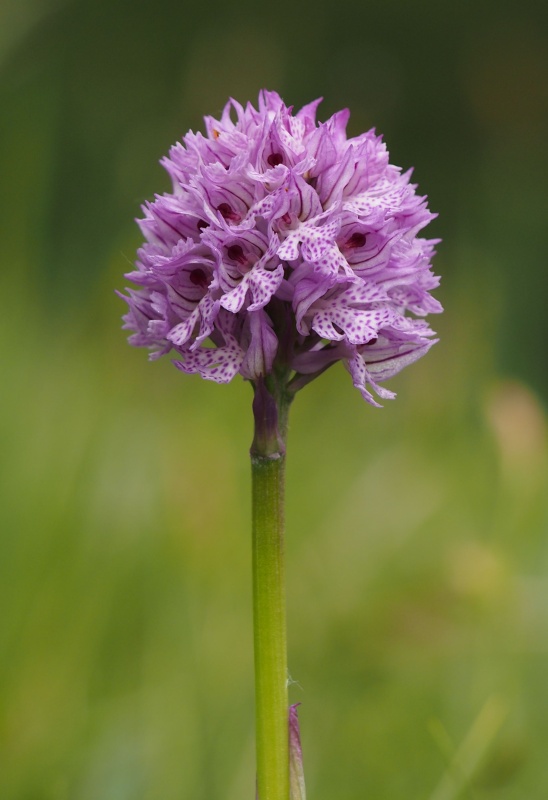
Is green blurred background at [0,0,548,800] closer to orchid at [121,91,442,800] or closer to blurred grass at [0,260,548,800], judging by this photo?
blurred grass at [0,260,548,800]

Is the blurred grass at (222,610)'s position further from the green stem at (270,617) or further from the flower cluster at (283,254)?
the flower cluster at (283,254)

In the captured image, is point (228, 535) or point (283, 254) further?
point (228, 535)

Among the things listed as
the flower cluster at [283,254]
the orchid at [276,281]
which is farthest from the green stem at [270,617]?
the flower cluster at [283,254]

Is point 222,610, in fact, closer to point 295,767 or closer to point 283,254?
point 295,767

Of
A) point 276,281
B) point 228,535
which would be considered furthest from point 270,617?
point 228,535

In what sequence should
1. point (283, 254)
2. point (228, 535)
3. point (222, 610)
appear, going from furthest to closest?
point (228, 535)
point (222, 610)
point (283, 254)

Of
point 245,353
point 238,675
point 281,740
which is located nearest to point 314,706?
point 238,675

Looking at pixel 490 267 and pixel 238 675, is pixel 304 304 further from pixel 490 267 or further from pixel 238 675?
pixel 490 267

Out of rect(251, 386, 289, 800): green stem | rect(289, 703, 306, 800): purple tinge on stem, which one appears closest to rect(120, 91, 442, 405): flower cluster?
rect(251, 386, 289, 800): green stem
